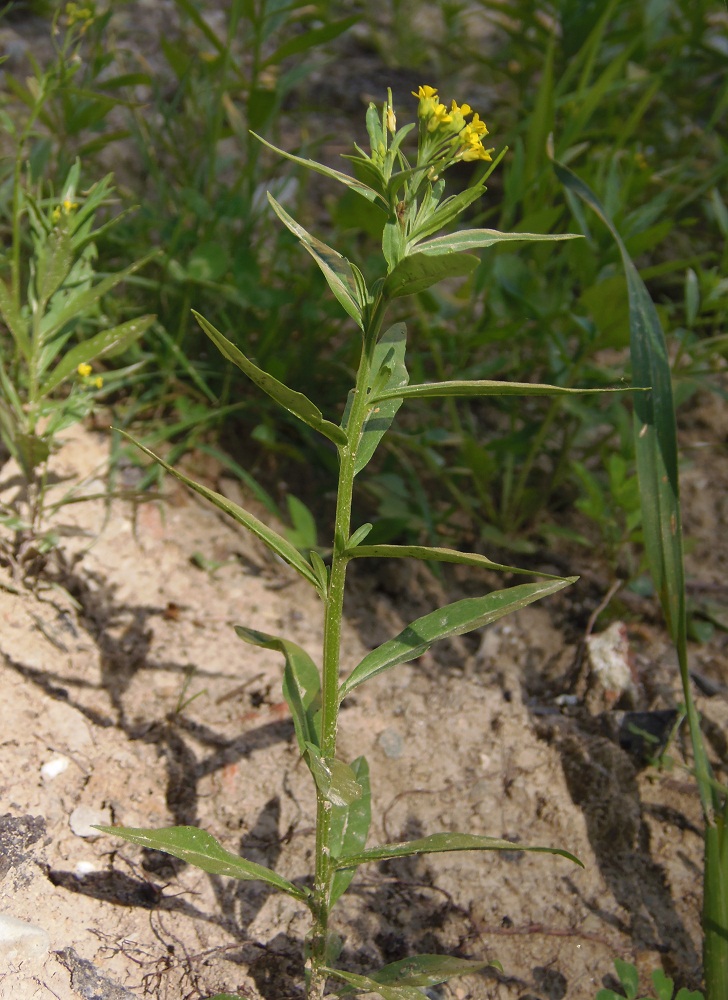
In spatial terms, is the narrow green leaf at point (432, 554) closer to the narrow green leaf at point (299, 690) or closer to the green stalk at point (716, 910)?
the narrow green leaf at point (299, 690)

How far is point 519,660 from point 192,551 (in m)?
0.80

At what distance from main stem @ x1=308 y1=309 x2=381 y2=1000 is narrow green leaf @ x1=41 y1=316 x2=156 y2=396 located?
2.59ft

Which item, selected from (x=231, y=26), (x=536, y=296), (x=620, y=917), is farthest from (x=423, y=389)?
(x=231, y=26)

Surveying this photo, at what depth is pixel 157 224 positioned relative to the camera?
230 cm

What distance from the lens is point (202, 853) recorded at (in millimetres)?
1192

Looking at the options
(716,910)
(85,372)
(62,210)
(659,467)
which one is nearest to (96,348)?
(85,372)

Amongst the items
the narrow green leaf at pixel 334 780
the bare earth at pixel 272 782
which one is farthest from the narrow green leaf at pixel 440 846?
the bare earth at pixel 272 782

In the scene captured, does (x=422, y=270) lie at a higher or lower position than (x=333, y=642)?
higher

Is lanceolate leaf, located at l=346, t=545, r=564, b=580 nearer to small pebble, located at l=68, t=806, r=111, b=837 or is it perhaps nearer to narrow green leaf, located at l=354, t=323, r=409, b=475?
narrow green leaf, located at l=354, t=323, r=409, b=475

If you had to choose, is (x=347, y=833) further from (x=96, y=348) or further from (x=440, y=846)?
(x=96, y=348)

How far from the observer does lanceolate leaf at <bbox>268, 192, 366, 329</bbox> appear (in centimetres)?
110

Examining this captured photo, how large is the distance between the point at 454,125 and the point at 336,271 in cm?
24

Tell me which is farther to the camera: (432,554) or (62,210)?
(62,210)

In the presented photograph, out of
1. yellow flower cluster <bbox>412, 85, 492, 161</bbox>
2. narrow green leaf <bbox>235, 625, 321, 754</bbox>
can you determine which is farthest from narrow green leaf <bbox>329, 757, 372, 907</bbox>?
yellow flower cluster <bbox>412, 85, 492, 161</bbox>
